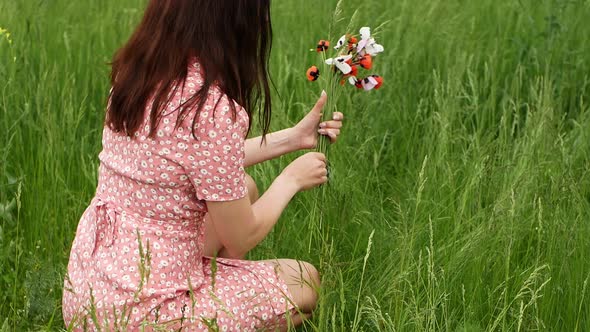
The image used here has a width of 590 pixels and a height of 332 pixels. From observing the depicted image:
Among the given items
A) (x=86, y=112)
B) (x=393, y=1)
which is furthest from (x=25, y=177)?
(x=393, y=1)

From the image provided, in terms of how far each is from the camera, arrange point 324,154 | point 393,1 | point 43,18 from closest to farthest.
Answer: point 324,154, point 43,18, point 393,1

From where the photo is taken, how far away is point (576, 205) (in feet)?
9.13

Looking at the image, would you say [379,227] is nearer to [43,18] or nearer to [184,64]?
[184,64]

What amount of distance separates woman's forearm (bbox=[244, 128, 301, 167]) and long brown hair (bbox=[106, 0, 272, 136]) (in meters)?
0.39

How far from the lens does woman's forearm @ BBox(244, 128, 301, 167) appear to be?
2.61 meters

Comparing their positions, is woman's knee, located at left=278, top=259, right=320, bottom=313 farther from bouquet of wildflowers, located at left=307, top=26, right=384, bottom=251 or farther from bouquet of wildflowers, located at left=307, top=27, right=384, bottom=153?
bouquet of wildflowers, located at left=307, top=27, right=384, bottom=153

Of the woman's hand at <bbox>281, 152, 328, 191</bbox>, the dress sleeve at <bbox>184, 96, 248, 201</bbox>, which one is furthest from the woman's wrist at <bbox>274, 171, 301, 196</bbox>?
the dress sleeve at <bbox>184, 96, 248, 201</bbox>

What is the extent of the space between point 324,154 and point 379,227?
1.51 feet

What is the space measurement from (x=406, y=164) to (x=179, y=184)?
1391mm

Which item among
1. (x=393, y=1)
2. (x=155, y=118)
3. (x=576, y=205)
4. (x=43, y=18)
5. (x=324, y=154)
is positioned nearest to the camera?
(x=155, y=118)

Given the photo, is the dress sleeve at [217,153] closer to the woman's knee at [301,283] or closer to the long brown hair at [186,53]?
A: the long brown hair at [186,53]

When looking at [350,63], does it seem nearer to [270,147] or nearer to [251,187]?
[270,147]

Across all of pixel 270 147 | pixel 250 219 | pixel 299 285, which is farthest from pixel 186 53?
pixel 299 285

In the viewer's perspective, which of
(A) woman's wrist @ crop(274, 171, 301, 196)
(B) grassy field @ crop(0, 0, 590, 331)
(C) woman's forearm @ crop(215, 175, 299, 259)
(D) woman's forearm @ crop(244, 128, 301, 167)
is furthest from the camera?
(D) woman's forearm @ crop(244, 128, 301, 167)
